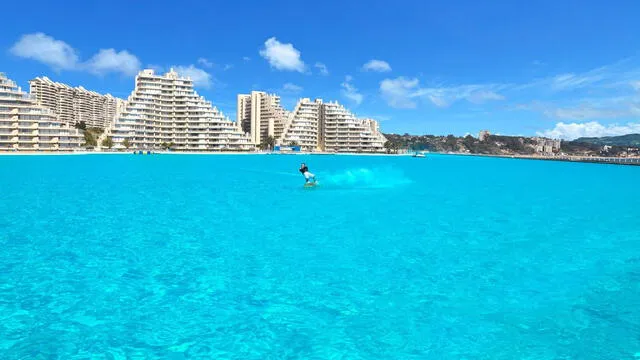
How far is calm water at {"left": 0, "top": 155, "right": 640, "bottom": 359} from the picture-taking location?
1184cm

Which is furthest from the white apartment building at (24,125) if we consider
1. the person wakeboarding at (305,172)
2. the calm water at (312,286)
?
the calm water at (312,286)

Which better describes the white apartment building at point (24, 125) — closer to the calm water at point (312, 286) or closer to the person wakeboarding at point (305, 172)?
the person wakeboarding at point (305, 172)

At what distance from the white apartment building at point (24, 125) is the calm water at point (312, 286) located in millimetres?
151943

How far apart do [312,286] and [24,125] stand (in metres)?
178

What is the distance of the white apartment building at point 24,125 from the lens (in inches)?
6299

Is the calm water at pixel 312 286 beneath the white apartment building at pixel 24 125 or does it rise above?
beneath

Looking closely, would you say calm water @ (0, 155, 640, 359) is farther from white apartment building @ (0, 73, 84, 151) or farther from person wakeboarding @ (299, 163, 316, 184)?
white apartment building @ (0, 73, 84, 151)

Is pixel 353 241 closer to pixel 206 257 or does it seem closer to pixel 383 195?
pixel 206 257

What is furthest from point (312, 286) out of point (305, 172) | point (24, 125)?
point (24, 125)

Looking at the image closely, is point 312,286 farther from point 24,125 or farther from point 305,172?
point 24,125

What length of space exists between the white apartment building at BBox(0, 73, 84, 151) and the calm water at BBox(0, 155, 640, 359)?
15194 centimetres

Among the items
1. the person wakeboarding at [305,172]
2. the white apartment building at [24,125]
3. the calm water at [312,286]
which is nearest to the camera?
the calm water at [312,286]

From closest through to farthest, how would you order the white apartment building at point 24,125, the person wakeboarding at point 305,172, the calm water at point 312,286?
the calm water at point 312,286 < the person wakeboarding at point 305,172 < the white apartment building at point 24,125

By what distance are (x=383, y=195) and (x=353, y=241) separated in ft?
78.3
